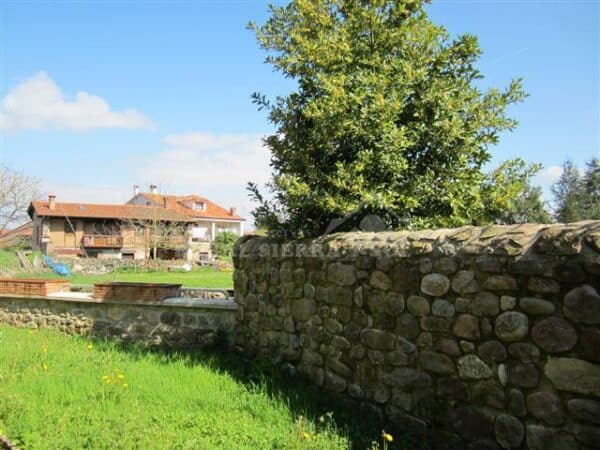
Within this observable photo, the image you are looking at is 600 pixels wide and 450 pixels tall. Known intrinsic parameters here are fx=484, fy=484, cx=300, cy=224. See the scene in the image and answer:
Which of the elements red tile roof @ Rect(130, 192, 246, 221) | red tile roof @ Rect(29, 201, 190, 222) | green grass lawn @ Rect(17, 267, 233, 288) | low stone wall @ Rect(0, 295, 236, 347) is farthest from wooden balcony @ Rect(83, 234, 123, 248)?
low stone wall @ Rect(0, 295, 236, 347)

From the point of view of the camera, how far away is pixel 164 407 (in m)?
4.93

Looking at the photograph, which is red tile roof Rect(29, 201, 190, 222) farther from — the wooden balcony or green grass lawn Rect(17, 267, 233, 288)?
green grass lawn Rect(17, 267, 233, 288)

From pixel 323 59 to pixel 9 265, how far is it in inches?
979

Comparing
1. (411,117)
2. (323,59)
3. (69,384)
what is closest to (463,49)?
(411,117)

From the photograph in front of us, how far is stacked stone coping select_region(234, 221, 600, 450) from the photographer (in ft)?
10.0

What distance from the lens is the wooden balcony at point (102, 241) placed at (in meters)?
45.2

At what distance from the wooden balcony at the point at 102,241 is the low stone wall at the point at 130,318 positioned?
122ft

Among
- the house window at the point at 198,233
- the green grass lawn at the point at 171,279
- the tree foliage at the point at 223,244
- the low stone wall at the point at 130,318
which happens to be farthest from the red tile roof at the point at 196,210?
the low stone wall at the point at 130,318

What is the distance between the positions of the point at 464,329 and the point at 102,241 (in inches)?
1825

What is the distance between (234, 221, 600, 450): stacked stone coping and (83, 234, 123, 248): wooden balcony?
43480 millimetres

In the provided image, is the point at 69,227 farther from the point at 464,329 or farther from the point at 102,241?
the point at 464,329

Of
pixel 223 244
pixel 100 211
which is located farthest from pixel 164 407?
pixel 100 211

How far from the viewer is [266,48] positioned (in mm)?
6875

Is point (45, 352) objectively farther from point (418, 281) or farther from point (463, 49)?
point (463, 49)
